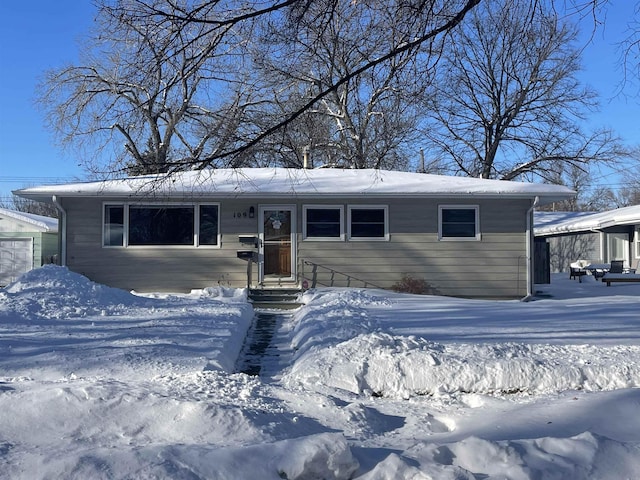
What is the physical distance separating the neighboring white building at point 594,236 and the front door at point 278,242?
1350 cm

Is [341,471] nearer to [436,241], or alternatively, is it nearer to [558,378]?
[558,378]

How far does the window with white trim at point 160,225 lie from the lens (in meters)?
14.8

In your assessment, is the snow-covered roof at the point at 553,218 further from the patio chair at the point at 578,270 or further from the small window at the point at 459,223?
the small window at the point at 459,223

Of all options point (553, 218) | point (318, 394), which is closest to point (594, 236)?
point (553, 218)

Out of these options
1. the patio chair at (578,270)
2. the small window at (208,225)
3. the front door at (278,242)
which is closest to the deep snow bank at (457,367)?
the front door at (278,242)

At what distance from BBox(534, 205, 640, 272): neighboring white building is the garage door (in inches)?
917

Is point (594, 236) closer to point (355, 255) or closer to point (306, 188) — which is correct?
point (355, 255)

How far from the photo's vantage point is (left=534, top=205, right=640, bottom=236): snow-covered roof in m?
21.9

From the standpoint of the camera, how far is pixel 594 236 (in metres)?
30.3

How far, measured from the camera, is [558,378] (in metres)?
6.18

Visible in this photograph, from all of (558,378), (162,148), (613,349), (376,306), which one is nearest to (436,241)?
(376,306)

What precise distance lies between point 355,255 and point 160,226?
16.5ft

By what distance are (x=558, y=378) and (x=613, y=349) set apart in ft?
4.77

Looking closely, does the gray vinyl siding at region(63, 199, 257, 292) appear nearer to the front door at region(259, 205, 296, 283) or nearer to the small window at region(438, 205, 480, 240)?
the front door at region(259, 205, 296, 283)
